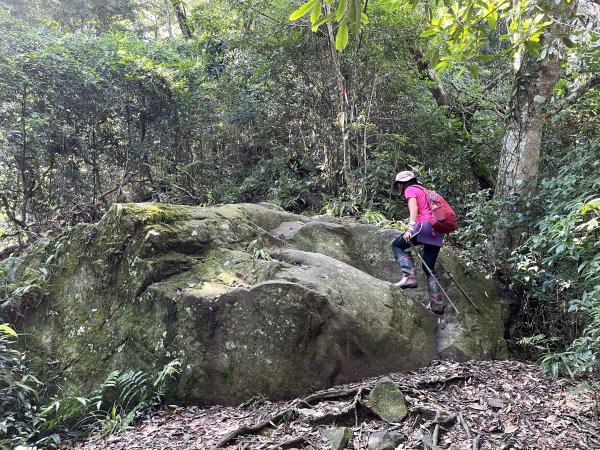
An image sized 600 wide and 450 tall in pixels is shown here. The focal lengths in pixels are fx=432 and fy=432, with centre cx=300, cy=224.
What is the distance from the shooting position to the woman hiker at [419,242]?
19.5 ft

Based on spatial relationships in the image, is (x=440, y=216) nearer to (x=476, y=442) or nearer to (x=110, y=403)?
(x=476, y=442)

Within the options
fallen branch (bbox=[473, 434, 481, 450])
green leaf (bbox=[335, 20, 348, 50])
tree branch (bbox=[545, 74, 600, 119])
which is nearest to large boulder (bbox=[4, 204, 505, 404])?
fallen branch (bbox=[473, 434, 481, 450])

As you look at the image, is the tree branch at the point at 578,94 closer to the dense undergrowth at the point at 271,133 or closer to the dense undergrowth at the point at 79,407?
the dense undergrowth at the point at 271,133

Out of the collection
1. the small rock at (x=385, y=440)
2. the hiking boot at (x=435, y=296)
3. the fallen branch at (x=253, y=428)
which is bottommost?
the small rock at (x=385, y=440)

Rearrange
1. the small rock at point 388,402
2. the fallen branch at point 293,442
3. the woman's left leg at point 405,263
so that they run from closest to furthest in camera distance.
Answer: the fallen branch at point 293,442, the small rock at point 388,402, the woman's left leg at point 405,263

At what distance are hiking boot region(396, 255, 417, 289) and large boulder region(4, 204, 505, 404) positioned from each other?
189 mm

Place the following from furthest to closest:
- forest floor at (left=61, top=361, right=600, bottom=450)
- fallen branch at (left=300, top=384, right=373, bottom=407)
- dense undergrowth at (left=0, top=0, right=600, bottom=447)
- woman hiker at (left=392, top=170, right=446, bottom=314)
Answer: dense undergrowth at (left=0, top=0, right=600, bottom=447) → woman hiker at (left=392, top=170, right=446, bottom=314) → fallen branch at (left=300, top=384, right=373, bottom=407) → forest floor at (left=61, top=361, right=600, bottom=450)

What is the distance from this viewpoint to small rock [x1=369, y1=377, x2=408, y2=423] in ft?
12.7

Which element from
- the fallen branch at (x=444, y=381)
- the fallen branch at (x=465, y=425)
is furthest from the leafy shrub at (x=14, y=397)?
Answer: the fallen branch at (x=465, y=425)

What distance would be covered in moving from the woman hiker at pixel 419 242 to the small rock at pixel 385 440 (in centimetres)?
267

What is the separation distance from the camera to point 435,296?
19.6 feet

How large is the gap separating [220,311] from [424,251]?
3.05 m

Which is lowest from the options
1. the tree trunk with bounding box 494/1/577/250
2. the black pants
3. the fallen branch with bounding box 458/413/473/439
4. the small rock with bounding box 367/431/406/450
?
the fallen branch with bounding box 458/413/473/439

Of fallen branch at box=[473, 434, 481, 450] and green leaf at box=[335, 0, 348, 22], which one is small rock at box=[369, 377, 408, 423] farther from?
green leaf at box=[335, 0, 348, 22]
